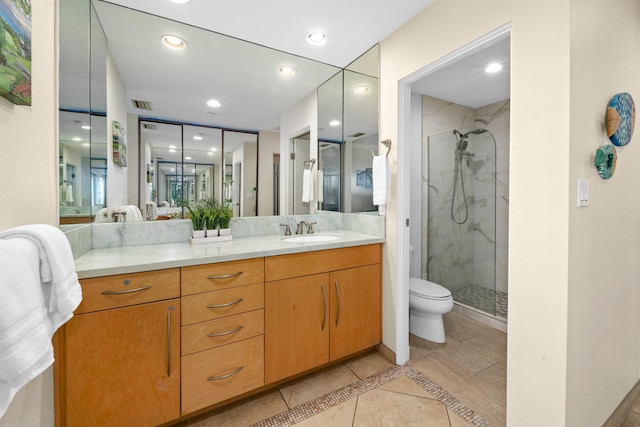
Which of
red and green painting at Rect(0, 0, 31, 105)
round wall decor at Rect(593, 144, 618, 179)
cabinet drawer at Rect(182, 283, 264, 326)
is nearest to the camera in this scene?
red and green painting at Rect(0, 0, 31, 105)

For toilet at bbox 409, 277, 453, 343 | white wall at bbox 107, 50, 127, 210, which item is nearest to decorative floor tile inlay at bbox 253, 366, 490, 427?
toilet at bbox 409, 277, 453, 343

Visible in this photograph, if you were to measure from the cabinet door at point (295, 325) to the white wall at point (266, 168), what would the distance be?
0.76 meters

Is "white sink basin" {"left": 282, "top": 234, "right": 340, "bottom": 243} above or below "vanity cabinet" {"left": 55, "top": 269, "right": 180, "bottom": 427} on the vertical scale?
above

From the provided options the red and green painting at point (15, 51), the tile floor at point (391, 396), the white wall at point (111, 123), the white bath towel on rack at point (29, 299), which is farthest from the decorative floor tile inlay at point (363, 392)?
the red and green painting at point (15, 51)

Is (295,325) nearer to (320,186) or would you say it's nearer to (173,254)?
(173,254)

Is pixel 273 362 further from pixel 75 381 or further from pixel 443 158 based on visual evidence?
pixel 443 158

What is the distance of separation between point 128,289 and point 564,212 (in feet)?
6.41

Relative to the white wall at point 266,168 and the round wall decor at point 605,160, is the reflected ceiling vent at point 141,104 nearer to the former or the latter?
the white wall at point 266,168

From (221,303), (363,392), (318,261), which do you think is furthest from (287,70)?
(363,392)

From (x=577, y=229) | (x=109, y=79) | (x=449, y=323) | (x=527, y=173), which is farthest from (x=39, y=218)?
(x=449, y=323)

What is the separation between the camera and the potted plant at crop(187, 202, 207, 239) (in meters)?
1.85

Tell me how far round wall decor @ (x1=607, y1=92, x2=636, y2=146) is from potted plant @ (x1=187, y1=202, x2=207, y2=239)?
2.37m

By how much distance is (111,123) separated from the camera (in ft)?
5.32

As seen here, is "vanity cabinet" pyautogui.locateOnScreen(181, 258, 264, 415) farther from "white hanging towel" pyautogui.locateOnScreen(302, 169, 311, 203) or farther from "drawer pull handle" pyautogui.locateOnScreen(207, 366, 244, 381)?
"white hanging towel" pyautogui.locateOnScreen(302, 169, 311, 203)
